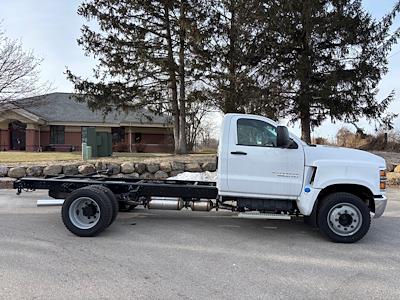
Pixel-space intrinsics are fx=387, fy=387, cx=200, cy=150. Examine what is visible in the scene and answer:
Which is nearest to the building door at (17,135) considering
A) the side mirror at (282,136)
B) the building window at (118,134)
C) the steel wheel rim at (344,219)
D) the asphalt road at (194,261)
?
the building window at (118,134)

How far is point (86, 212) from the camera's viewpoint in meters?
6.70

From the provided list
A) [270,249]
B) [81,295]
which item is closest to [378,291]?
[270,249]

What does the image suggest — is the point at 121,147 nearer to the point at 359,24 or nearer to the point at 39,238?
the point at 359,24

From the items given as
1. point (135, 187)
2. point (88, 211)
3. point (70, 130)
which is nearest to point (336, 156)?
point (135, 187)

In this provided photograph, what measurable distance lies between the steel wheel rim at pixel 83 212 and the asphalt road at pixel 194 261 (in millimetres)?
311

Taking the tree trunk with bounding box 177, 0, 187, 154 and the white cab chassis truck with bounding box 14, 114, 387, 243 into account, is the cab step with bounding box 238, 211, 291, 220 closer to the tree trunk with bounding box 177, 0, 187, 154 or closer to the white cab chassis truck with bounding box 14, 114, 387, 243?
the white cab chassis truck with bounding box 14, 114, 387, 243

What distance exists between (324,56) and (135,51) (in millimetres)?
10006

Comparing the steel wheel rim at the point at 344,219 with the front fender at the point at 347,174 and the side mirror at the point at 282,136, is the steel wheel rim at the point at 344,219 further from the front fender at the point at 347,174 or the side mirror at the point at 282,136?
the side mirror at the point at 282,136

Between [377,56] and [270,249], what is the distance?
648 inches

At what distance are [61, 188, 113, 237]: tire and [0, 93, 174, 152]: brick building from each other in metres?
26.9

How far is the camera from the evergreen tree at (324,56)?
18.3 m

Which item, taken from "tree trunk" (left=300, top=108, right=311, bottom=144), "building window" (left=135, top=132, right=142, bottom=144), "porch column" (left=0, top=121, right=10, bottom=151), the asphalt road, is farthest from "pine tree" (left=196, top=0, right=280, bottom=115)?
"porch column" (left=0, top=121, right=10, bottom=151)

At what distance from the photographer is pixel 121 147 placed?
34.2 metres

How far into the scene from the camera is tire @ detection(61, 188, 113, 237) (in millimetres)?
6523
